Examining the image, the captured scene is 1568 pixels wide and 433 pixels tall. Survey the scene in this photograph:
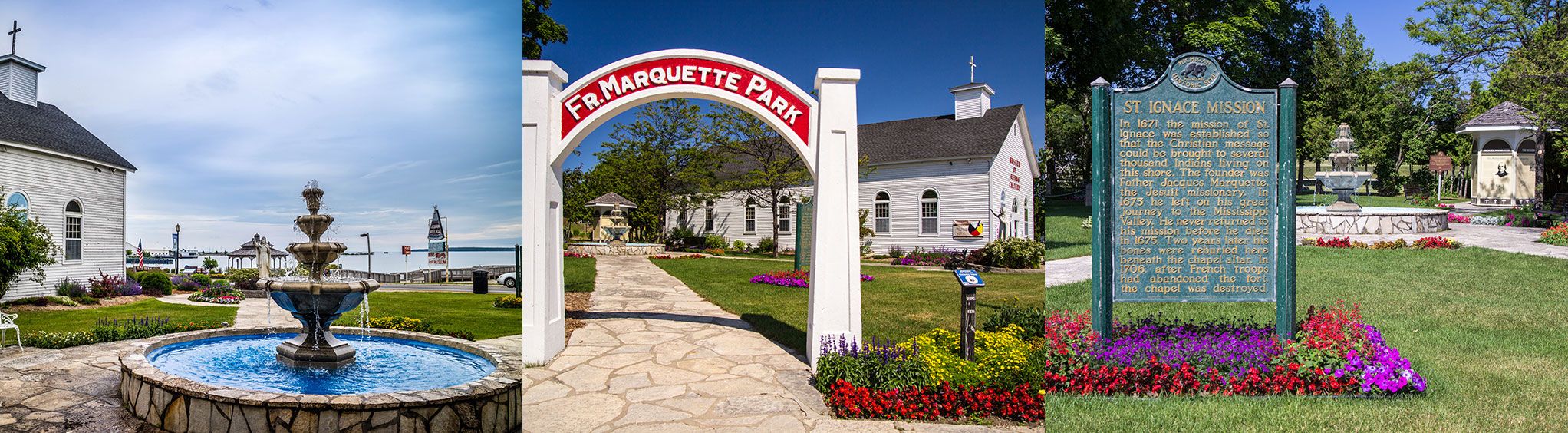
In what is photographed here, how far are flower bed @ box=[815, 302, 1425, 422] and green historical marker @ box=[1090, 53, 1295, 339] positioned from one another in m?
0.21

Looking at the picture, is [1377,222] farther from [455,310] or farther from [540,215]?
[455,310]

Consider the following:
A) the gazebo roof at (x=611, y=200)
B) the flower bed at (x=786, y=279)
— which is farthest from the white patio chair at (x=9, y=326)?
the gazebo roof at (x=611, y=200)

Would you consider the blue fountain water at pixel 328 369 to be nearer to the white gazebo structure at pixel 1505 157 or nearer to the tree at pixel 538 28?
the tree at pixel 538 28

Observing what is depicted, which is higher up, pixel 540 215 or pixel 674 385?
pixel 540 215

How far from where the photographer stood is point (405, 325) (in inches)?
190

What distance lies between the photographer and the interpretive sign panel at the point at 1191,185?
184 inches

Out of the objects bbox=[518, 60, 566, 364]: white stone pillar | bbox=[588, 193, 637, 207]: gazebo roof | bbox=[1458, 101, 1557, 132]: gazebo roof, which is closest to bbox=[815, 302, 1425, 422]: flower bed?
bbox=[518, 60, 566, 364]: white stone pillar

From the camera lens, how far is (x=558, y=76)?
3605mm

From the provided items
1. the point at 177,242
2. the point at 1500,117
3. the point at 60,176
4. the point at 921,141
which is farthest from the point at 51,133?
the point at 1500,117

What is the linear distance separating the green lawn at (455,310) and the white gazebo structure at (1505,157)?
13797 mm

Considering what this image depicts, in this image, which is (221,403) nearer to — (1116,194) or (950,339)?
(950,339)

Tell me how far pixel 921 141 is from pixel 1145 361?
1081cm

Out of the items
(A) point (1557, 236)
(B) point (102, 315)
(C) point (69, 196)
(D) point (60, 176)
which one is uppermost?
(D) point (60, 176)

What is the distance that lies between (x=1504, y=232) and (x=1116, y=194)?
10331 millimetres
